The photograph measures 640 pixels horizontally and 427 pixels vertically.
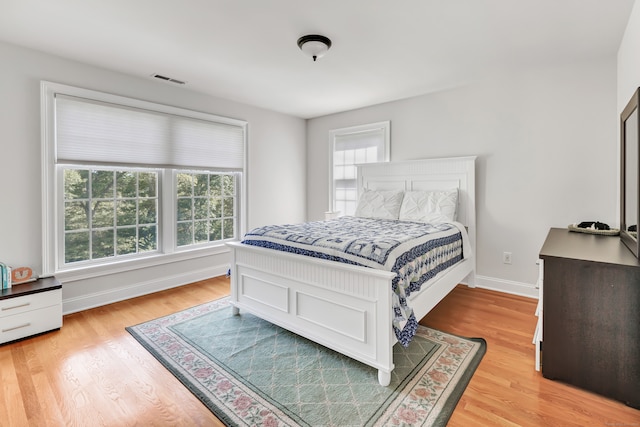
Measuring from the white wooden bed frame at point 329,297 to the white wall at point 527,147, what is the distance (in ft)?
2.02

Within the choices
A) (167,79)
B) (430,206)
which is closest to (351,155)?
(430,206)

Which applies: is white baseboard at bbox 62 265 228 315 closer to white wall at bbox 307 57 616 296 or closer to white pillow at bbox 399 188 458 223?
white pillow at bbox 399 188 458 223

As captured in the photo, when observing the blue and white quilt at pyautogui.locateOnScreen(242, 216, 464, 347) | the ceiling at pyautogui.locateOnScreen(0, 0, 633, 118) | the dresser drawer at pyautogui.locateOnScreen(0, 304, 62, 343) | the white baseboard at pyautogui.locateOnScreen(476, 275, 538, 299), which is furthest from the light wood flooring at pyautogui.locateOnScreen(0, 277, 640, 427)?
the ceiling at pyautogui.locateOnScreen(0, 0, 633, 118)

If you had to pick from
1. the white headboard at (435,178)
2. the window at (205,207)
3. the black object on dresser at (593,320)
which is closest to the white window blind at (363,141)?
the white headboard at (435,178)

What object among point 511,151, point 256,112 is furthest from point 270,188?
point 511,151

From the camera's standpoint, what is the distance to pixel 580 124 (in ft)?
9.75

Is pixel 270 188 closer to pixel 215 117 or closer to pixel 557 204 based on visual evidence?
pixel 215 117

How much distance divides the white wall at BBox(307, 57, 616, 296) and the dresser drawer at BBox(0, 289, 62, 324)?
4044 mm

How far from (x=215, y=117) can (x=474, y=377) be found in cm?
385

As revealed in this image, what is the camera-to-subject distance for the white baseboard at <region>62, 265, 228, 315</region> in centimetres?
299

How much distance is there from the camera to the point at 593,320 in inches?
67.4

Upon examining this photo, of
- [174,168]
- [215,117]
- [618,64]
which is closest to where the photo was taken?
[618,64]

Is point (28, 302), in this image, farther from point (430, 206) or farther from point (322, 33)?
point (430, 206)

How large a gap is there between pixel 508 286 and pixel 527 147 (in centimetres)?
151
